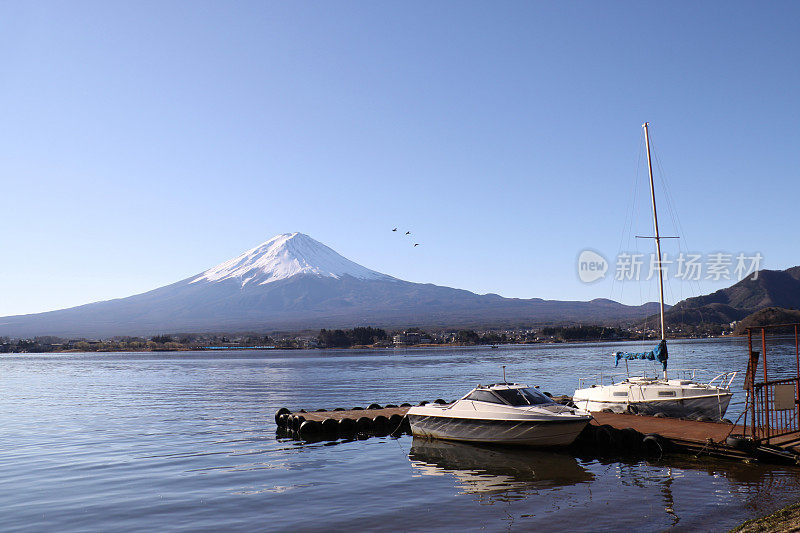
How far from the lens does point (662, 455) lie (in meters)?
20.2

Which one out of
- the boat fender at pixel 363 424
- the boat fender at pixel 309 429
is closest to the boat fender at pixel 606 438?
the boat fender at pixel 363 424

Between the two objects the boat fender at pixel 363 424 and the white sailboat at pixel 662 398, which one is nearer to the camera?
the white sailboat at pixel 662 398

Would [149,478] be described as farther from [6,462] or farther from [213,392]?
[213,392]

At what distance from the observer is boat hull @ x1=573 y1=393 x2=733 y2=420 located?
80.2 feet

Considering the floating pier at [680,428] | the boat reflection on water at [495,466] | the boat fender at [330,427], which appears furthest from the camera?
the boat fender at [330,427]

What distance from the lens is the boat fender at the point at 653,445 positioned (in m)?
20.3

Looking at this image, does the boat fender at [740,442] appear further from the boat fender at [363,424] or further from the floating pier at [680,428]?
the boat fender at [363,424]

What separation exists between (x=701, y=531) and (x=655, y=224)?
65.5ft

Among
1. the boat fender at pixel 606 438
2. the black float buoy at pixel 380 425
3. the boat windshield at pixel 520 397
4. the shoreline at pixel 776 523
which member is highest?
the boat windshield at pixel 520 397

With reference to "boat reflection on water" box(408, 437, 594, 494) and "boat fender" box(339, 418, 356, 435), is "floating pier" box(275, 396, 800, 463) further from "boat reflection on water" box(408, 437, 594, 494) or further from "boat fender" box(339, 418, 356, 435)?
"boat reflection on water" box(408, 437, 594, 494)

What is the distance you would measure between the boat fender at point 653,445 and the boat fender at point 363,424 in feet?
40.2

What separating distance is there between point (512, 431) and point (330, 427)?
991 centimetres

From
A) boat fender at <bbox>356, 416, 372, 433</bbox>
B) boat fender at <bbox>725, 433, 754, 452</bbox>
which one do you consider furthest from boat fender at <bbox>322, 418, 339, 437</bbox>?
boat fender at <bbox>725, 433, 754, 452</bbox>

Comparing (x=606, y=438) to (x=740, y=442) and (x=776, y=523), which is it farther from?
(x=776, y=523)
